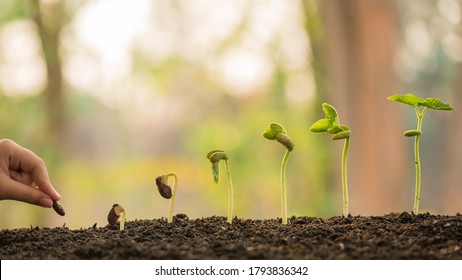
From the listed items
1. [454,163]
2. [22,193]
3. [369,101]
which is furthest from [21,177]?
[454,163]

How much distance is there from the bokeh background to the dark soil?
3547 mm

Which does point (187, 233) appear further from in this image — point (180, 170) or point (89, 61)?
point (180, 170)

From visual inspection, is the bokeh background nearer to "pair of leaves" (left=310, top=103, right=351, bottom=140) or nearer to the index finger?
A: "pair of leaves" (left=310, top=103, right=351, bottom=140)

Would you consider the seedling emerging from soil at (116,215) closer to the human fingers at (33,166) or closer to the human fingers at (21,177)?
the human fingers at (33,166)

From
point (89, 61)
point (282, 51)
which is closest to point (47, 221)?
point (89, 61)

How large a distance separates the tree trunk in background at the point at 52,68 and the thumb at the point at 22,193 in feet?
16.3

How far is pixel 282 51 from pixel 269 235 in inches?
241

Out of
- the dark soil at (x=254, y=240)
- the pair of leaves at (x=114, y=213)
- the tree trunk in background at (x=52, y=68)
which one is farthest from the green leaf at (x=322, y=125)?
the tree trunk in background at (x=52, y=68)

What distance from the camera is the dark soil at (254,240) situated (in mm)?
983

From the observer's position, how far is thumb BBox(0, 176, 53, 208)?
1323 mm

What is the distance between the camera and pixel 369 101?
473 cm

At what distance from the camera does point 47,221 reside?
605cm

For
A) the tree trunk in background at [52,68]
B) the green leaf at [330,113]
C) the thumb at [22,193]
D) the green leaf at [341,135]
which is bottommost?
the thumb at [22,193]

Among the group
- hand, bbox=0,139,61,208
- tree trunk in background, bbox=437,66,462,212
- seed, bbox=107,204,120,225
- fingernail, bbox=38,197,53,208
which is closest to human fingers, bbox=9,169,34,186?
hand, bbox=0,139,61,208
